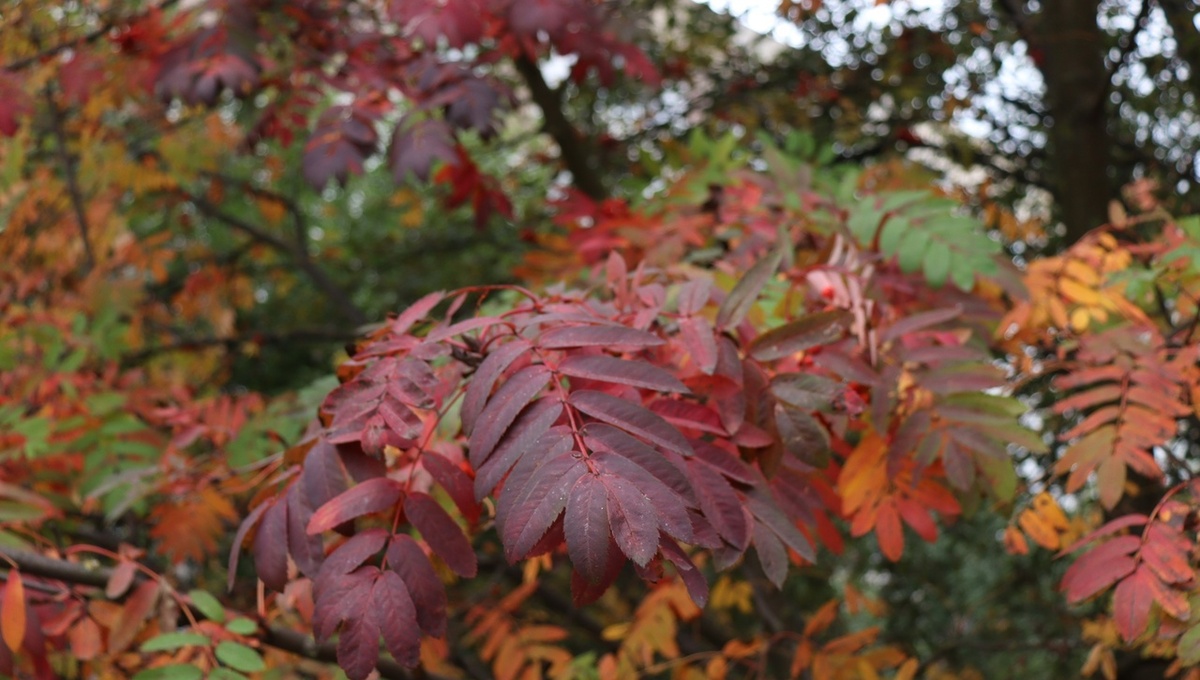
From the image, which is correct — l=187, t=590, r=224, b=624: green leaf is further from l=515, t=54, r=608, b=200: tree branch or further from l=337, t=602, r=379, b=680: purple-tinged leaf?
l=515, t=54, r=608, b=200: tree branch

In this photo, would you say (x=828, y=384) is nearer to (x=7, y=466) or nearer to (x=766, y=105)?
(x=7, y=466)

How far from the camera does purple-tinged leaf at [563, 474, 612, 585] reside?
3.49ft

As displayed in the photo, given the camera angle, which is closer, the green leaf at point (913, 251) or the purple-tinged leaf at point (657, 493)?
the purple-tinged leaf at point (657, 493)

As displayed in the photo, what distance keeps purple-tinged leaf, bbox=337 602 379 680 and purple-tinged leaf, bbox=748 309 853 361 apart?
2.06 ft

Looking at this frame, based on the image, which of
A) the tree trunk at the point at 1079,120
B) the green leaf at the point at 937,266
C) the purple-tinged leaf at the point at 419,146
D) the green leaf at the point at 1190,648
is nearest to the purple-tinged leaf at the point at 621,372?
the green leaf at the point at 1190,648

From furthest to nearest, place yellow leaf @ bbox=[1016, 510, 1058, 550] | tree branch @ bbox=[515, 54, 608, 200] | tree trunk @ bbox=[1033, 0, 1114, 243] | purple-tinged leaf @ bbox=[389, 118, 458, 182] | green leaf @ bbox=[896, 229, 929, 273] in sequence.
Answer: tree branch @ bbox=[515, 54, 608, 200] < tree trunk @ bbox=[1033, 0, 1114, 243] < purple-tinged leaf @ bbox=[389, 118, 458, 182] < green leaf @ bbox=[896, 229, 929, 273] < yellow leaf @ bbox=[1016, 510, 1058, 550]

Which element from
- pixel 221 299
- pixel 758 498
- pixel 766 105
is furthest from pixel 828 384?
pixel 221 299

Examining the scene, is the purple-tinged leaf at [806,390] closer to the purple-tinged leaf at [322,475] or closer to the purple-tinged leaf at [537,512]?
the purple-tinged leaf at [537,512]

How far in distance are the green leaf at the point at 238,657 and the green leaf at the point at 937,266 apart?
1373 millimetres

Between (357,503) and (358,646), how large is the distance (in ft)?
0.59

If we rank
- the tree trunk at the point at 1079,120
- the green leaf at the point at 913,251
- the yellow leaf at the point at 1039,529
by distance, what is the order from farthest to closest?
the tree trunk at the point at 1079,120 < the green leaf at the point at 913,251 < the yellow leaf at the point at 1039,529

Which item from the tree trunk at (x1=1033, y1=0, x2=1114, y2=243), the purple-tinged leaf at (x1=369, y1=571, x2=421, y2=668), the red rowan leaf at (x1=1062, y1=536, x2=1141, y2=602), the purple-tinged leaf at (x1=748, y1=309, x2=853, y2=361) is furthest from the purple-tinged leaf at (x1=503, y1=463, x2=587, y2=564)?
the tree trunk at (x1=1033, y1=0, x2=1114, y2=243)

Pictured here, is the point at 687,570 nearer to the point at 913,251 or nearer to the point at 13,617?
the point at 13,617

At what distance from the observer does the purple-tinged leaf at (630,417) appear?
1.22 meters
